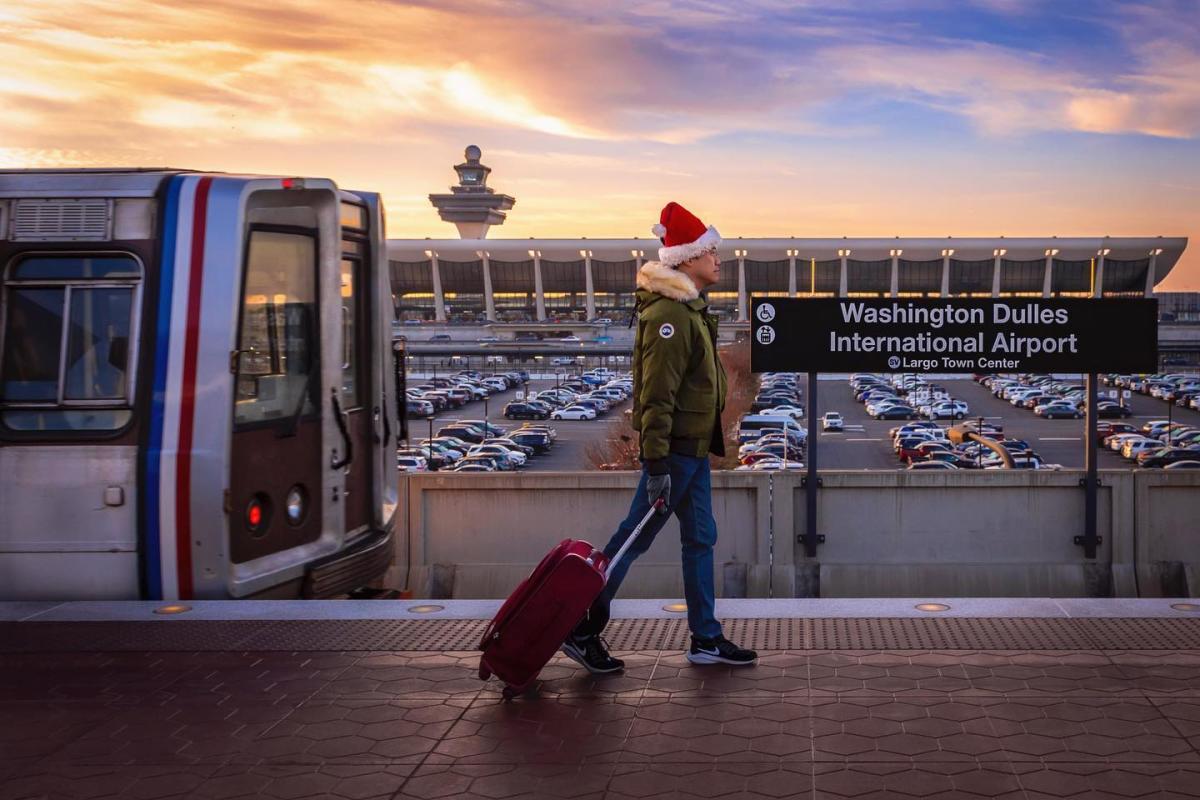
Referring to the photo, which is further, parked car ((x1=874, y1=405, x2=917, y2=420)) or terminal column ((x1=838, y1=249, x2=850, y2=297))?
terminal column ((x1=838, y1=249, x2=850, y2=297))

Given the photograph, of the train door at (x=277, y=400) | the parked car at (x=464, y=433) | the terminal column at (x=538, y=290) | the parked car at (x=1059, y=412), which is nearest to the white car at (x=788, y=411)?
the parked car at (x=1059, y=412)

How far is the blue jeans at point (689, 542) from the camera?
5395 mm

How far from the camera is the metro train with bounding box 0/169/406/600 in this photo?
6.93 meters

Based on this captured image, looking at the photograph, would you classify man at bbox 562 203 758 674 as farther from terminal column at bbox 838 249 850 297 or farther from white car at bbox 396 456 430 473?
terminal column at bbox 838 249 850 297

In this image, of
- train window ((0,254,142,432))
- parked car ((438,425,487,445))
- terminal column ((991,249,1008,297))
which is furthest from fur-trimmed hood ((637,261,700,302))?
terminal column ((991,249,1008,297))

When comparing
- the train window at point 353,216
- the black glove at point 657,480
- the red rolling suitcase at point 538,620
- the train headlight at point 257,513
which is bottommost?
the red rolling suitcase at point 538,620

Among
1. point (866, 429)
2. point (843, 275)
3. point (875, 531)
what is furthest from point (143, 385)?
point (843, 275)

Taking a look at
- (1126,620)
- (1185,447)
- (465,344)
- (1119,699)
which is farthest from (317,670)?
(465,344)

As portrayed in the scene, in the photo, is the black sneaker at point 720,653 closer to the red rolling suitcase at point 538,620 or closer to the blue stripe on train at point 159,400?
the red rolling suitcase at point 538,620

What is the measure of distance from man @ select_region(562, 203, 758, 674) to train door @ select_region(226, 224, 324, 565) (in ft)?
8.44

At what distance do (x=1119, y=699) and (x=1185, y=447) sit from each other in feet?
137

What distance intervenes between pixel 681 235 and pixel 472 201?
16705cm

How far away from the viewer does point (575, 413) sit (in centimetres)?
6016

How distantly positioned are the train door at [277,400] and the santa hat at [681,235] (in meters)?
2.72
